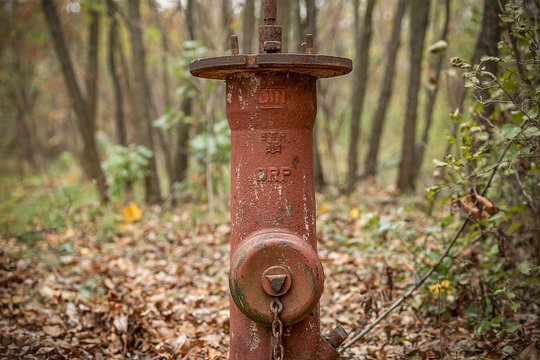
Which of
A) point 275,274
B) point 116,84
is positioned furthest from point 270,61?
point 116,84

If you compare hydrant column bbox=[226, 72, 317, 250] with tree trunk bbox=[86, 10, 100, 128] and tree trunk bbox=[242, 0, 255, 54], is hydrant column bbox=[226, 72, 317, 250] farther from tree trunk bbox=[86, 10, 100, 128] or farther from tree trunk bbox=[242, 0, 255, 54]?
tree trunk bbox=[86, 10, 100, 128]

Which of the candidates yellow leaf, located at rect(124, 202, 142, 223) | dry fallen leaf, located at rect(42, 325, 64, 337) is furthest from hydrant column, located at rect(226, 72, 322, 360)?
yellow leaf, located at rect(124, 202, 142, 223)

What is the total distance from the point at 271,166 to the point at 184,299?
1999mm

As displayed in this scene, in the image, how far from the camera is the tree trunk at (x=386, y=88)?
22.8 feet

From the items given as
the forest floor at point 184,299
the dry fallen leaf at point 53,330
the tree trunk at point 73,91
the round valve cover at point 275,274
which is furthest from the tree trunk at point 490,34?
the tree trunk at point 73,91

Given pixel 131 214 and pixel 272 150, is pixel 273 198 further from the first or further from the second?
pixel 131 214

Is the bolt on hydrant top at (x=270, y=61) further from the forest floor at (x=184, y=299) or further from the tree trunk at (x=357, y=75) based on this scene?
the tree trunk at (x=357, y=75)

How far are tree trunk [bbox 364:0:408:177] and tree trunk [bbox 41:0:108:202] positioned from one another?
15.0 ft

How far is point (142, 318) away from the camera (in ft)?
10.5

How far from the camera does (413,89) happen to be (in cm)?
659

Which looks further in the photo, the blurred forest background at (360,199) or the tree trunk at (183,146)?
the tree trunk at (183,146)

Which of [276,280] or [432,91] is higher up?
[432,91]

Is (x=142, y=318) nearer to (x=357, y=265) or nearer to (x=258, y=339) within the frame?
(x=258, y=339)

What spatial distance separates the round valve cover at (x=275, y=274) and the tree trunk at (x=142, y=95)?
559 cm
